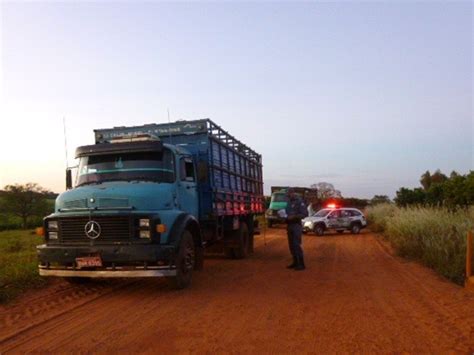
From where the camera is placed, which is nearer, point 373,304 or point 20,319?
point 20,319

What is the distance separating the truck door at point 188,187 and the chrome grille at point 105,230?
5.07 feet

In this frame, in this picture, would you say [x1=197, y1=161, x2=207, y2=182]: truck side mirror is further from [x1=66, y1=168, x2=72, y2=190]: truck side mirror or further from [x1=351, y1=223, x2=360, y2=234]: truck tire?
[x1=351, y1=223, x2=360, y2=234]: truck tire

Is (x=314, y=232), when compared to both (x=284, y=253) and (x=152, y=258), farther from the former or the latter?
(x=152, y=258)

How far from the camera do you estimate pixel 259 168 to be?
16.9 m

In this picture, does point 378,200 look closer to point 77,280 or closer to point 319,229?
point 319,229

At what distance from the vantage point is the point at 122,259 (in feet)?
25.0

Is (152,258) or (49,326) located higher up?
(152,258)

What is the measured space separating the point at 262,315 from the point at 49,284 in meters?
4.88

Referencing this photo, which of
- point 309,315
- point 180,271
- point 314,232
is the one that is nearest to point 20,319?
point 180,271

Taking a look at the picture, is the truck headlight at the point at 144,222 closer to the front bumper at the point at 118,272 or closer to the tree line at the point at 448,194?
the front bumper at the point at 118,272

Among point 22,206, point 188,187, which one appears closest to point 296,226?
point 188,187

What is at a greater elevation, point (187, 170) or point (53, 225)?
point (187, 170)

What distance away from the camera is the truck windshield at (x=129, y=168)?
29.2 ft

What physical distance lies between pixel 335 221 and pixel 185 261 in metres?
18.2
